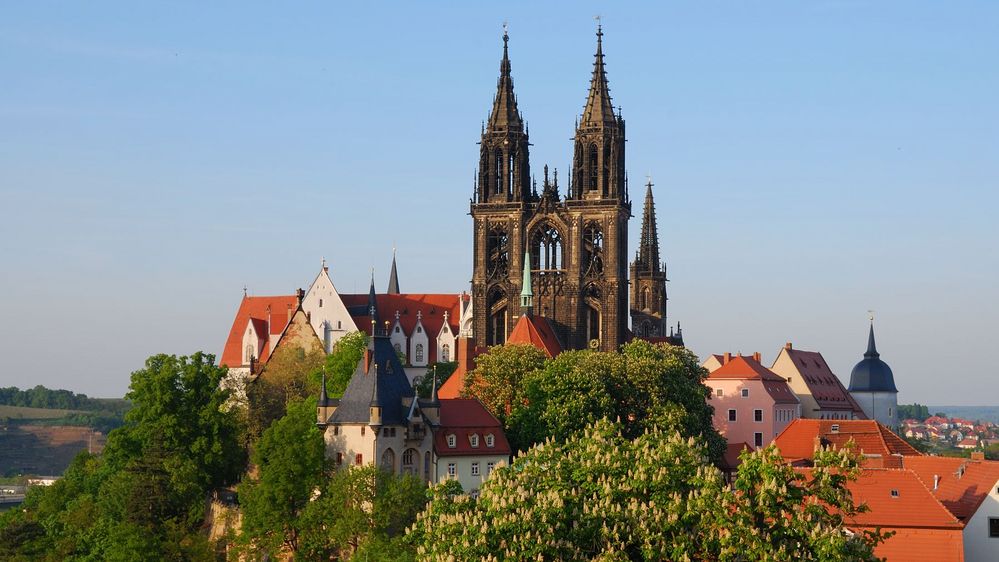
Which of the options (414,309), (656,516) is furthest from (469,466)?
(414,309)

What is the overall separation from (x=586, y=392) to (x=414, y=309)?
4622 centimetres

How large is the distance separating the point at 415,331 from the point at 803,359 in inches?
1348

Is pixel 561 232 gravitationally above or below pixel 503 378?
above

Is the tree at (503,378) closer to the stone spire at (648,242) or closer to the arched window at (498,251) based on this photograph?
the arched window at (498,251)

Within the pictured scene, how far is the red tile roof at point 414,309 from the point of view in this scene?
125 meters

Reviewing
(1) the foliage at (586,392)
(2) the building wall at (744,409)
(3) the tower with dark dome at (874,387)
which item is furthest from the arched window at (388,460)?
(3) the tower with dark dome at (874,387)

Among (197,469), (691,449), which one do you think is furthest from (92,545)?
(691,449)

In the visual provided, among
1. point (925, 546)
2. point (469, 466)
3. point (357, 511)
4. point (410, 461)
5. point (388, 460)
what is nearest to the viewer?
point (925, 546)

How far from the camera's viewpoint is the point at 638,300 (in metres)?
136

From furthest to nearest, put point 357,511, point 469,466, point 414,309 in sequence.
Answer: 1. point 414,309
2. point 469,466
3. point 357,511

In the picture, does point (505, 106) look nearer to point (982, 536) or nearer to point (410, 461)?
point (410, 461)

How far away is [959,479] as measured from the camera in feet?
218

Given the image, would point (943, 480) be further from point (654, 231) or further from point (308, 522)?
point (654, 231)

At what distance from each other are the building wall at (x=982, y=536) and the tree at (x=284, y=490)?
29874mm
